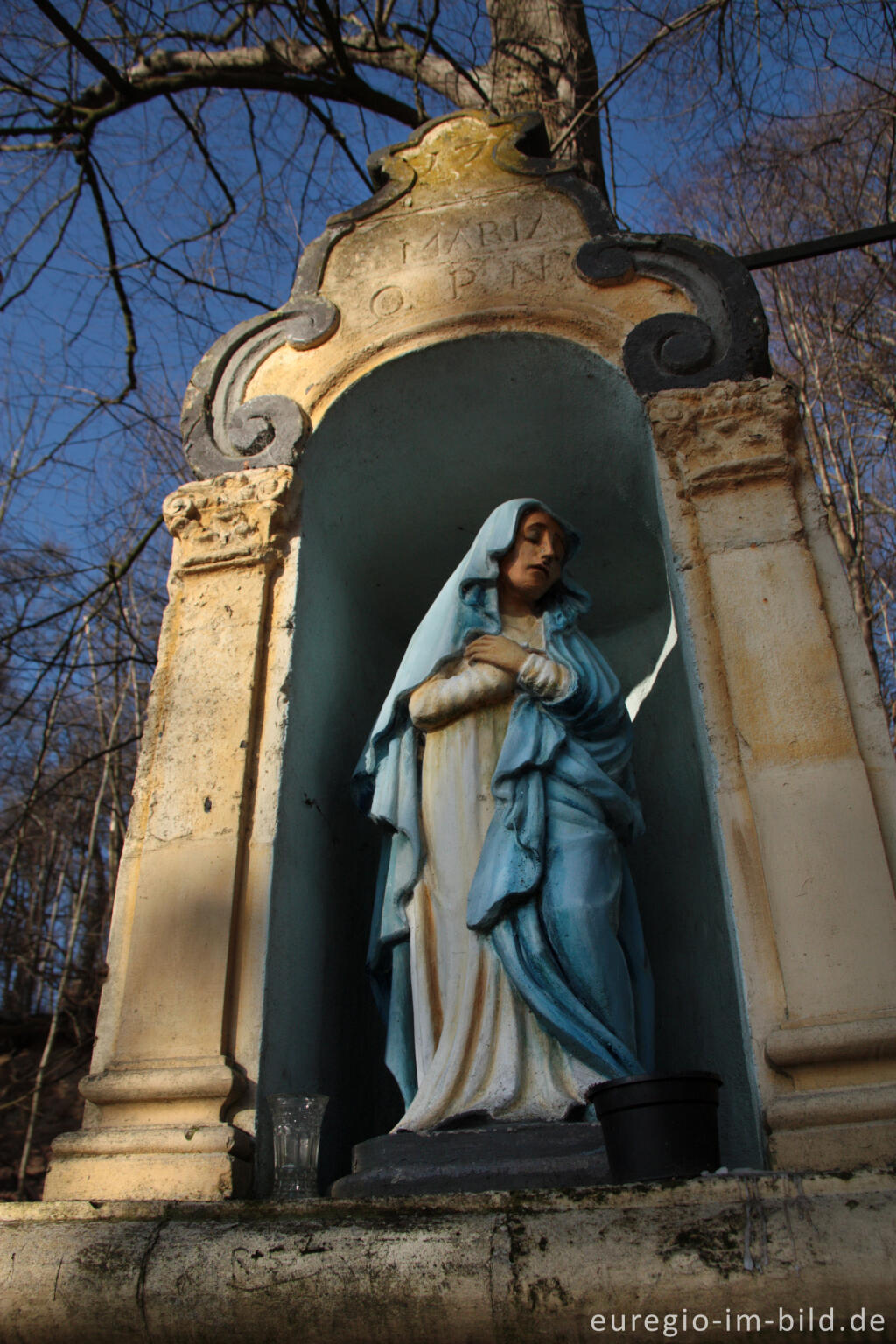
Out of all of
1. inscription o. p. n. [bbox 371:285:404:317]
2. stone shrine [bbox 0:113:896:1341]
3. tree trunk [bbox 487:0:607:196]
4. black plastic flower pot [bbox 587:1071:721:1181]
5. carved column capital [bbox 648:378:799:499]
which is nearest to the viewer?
stone shrine [bbox 0:113:896:1341]

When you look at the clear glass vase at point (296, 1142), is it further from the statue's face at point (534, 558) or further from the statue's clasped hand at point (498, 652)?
the statue's face at point (534, 558)

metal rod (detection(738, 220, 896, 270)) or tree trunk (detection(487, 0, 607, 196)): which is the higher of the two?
tree trunk (detection(487, 0, 607, 196))

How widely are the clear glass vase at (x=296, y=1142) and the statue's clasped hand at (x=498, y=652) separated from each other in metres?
1.40

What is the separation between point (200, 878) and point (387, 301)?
2.38 metres

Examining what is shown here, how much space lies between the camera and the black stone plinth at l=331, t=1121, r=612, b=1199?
7.96 ft

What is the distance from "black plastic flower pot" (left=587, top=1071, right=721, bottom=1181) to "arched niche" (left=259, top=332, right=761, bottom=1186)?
1.12 m

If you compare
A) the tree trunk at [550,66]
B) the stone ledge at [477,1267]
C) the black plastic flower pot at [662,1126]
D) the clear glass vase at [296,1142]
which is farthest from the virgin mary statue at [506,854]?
the tree trunk at [550,66]

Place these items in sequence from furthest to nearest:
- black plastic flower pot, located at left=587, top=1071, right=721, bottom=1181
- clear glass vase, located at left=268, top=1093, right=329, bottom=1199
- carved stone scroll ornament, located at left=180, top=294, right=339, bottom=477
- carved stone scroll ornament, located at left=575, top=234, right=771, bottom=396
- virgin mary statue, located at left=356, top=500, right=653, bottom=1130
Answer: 1. carved stone scroll ornament, located at left=180, top=294, right=339, bottom=477
2. carved stone scroll ornament, located at left=575, top=234, right=771, bottom=396
3. virgin mary statue, located at left=356, top=500, right=653, bottom=1130
4. clear glass vase, located at left=268, top=1093, right=329, bottom=1199
5. black plastic flower pot, located at left=587, top=1071, right=721, bottom=1181

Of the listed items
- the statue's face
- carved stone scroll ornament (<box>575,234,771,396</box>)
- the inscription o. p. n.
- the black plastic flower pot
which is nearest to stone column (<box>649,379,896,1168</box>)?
carved stone scroll ornament (<box>575,234,771,396</box>)

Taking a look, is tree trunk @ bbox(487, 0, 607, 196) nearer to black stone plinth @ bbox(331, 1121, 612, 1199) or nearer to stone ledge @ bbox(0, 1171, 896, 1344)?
black stone plinth @ bbox(331, 1121, 612, 1199)

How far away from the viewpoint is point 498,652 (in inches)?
135

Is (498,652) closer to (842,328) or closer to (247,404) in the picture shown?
(247,404)

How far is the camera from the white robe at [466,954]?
2756mm

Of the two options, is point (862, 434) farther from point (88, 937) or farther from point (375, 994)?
point (88, 937)
